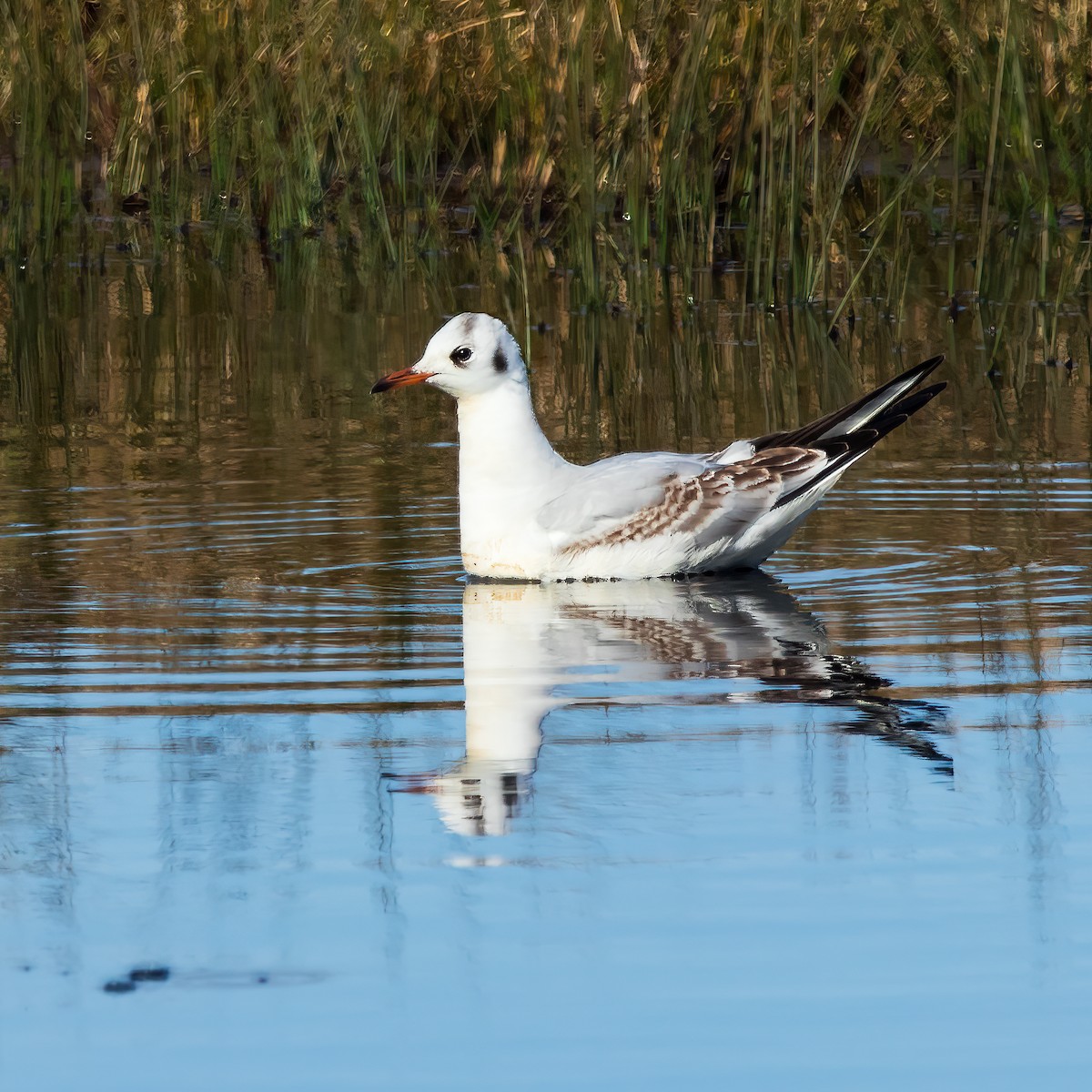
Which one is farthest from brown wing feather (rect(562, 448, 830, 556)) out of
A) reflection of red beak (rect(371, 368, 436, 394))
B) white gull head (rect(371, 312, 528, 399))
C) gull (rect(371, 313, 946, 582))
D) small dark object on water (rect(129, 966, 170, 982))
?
small dark object on water (rect(129, 966, 170, 982))

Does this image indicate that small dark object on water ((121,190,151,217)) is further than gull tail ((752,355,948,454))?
Yes

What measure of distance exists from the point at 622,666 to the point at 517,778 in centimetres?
122

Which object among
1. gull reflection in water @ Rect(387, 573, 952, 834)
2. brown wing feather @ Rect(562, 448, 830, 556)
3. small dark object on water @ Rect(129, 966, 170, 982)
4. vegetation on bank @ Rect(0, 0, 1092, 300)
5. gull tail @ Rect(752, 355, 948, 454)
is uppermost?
vegetation on bank @ Rect(0, 0, 1092, 300)

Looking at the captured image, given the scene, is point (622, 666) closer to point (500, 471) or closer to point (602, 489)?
point (602, 489)

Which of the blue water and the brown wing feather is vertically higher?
the brown wing feather

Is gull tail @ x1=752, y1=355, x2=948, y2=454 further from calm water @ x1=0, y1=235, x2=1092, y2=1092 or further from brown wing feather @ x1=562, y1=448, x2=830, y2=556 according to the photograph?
calm water @ x1=0, y1=235, x2=1092, y2=1092

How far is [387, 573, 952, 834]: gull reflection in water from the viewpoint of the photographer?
16.4 feet

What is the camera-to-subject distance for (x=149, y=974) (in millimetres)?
3863

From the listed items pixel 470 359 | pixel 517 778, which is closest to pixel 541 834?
pixel 517 778

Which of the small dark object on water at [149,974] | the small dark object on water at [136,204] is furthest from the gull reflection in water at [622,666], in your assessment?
the small dark object on water at [136,204]

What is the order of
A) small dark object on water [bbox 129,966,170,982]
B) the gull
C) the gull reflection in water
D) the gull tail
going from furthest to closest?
the gull tail → the gull → the gull reflection in water → small dark object on water [bbox 129,966,170,982]

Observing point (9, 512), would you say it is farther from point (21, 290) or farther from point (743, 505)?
point (21, 290)

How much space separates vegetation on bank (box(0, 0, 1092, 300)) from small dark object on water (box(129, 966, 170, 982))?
834 cm

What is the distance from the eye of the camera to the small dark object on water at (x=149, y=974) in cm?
384
